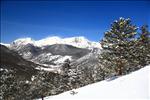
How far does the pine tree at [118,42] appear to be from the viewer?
43.8 m

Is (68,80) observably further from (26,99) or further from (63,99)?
(26,99)

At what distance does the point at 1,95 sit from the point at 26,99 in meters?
24.2

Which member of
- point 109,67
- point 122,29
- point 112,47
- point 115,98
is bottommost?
point 115,98

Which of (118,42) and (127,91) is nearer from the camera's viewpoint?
(127,91)

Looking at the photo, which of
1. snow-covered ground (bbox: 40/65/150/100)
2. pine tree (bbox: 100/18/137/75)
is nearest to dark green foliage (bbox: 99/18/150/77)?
pine tree (bbox: 100/18/137/75)

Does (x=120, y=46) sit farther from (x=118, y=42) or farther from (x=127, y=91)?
(x=127, y=91)

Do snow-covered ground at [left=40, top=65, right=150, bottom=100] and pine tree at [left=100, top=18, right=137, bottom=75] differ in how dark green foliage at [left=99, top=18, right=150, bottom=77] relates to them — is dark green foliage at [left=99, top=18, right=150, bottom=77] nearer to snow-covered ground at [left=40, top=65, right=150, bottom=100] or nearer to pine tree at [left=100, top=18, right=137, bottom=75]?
pine tree at [left=100, top=18, right=137, bottom=75]

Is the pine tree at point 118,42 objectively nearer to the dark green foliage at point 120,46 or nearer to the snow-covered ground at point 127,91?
the dark green foliage at point 120,46

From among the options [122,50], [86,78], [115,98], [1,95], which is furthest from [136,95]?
[86,78]

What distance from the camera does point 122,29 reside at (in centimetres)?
4447

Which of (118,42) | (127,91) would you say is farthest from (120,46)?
(127,91)

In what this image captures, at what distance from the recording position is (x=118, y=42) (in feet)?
144

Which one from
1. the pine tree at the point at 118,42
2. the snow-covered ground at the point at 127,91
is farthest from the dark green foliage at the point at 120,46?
the snow-covered ground at the point at 127,91

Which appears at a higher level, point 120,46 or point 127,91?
point 120,46
